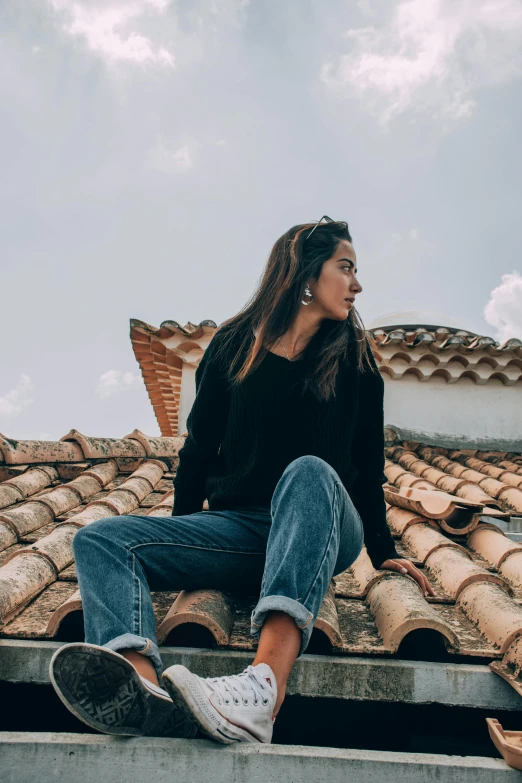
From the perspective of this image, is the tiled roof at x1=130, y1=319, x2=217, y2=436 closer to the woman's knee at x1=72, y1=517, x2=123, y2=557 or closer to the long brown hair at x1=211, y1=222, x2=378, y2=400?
the long brown hair at x1=211, y1=222, x2=378, y2=400

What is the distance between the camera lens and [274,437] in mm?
2125

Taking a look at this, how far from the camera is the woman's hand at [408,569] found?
7.03ft

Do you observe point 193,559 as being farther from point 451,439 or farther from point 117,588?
point 451,439

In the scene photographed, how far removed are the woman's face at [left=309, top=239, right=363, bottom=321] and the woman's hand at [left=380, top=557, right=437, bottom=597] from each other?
0.91 metres

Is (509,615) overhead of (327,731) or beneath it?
overhead

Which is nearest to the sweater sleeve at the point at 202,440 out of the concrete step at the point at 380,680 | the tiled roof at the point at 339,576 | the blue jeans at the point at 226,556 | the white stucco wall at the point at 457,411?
the blue jeans at the point at 226,556

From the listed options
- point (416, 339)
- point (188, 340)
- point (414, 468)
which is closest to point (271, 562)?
point (414, 468)

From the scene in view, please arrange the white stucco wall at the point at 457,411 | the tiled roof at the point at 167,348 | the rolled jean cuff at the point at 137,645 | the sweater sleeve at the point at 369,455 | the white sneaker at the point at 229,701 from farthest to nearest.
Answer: the white stucco wall at the point at 457,411
the tiled roof at the point at 167,348
the sweater sleeve at the point at 369,455
the rolled jean cuff at the point at 137,645
the white sneaker at the point at 229,701

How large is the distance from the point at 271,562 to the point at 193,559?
35 centimetres

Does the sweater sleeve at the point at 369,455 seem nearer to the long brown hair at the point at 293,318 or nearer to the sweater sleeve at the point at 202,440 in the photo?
the long brown hair at the point at 293,318

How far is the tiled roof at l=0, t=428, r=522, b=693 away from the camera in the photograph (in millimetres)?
1756

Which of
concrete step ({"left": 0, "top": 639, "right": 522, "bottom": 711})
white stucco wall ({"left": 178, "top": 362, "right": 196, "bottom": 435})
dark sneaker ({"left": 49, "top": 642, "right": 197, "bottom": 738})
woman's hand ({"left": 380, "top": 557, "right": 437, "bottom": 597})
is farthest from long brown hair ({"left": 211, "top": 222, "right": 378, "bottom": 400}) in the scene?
white stucco wall ({"left": 178, "top": 362, "right": 196, "bottom": 435})

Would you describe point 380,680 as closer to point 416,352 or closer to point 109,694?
point 109,694

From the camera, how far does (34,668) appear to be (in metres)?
1.72
